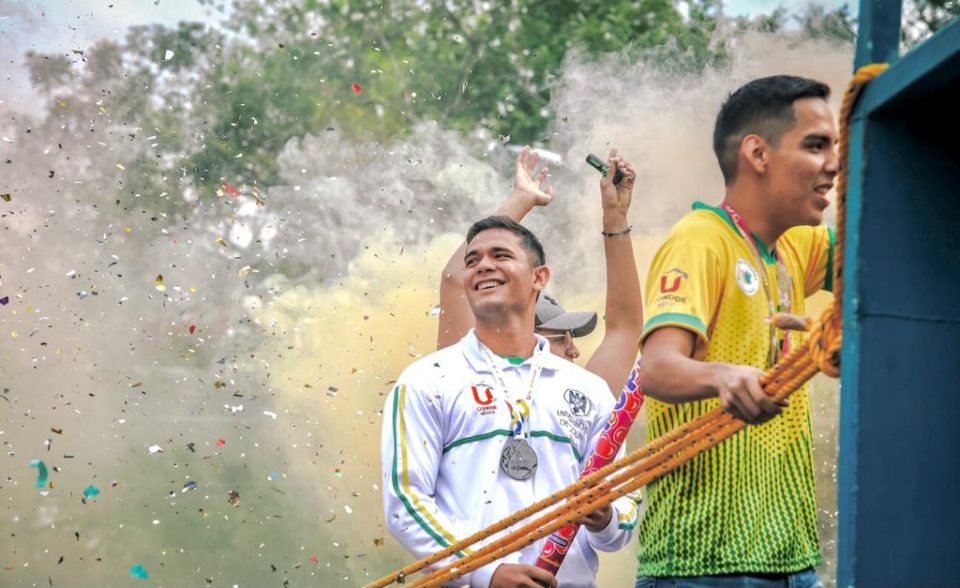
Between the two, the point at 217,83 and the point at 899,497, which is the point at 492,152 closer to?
the point at 217,83

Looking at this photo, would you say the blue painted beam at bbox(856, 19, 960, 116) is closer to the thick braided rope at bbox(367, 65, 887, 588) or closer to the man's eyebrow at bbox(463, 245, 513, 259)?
the thick braided rope at bbox(367, 65, 887, 588)

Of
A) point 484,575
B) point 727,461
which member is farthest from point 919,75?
point 484,575

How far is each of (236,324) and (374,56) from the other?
565 centimetres

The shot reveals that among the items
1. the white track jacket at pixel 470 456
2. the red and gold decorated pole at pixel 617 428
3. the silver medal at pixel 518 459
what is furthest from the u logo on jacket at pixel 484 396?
the red and gold decorated pole at pixel 617 428

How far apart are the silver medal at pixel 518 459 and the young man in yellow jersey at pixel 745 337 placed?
103 centimetres

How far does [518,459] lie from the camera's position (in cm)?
431

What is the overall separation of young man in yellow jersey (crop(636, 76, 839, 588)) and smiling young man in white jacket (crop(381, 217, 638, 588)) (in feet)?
3.13

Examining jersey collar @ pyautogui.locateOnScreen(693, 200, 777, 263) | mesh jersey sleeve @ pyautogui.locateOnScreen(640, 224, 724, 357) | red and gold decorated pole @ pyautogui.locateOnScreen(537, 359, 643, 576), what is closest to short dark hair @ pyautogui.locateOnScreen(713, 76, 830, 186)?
jersey collar @ pyautogui.locateOnScreen(693, 200, 777, 263)

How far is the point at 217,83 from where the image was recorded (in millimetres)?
12648

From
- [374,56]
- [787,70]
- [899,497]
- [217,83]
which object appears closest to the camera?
[899,497]

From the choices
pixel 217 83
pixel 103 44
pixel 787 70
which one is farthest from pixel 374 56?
pixel 787 70

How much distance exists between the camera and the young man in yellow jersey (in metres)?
3.07

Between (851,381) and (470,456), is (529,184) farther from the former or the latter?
(851,381)

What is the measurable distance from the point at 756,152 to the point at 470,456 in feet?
4.85
